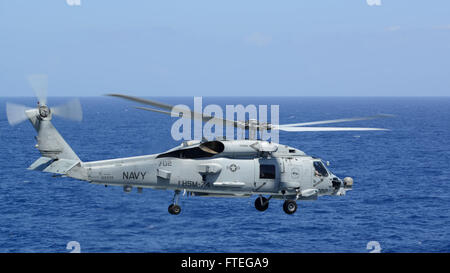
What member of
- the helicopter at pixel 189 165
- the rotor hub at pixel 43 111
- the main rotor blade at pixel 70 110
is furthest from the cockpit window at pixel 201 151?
the rotor hub at pixel 43 111

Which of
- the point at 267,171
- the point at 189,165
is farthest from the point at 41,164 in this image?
the point at 267,171

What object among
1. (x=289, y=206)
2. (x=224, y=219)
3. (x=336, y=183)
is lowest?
(x=224, y=219)

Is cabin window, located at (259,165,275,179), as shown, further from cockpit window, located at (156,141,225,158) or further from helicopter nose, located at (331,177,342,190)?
helicopter nose, located at (331,177,342,190)

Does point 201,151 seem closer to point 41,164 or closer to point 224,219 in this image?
point 41,164

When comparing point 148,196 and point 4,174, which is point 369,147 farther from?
point 4,174

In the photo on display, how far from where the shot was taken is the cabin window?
33031mm

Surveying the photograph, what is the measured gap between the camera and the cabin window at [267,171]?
3303 cm

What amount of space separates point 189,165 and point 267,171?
192 inches

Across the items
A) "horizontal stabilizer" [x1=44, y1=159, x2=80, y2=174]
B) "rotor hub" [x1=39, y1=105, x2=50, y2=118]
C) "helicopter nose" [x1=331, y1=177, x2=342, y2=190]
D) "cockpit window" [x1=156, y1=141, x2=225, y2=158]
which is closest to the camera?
"horizontal stabilizer" [x1=44, y1=159, x2=80, y2=174]

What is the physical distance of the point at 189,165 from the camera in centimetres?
3212

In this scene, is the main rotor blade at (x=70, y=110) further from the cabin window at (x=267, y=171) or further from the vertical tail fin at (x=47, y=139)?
the cabin window at (x=267, y=171)

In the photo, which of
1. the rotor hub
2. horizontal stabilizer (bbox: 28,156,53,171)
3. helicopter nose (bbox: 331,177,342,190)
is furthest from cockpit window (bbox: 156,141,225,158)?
helicopter nose (bbox: 331,177,342,190)
